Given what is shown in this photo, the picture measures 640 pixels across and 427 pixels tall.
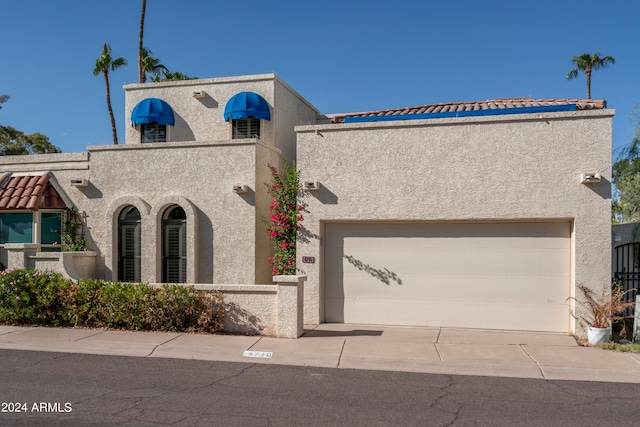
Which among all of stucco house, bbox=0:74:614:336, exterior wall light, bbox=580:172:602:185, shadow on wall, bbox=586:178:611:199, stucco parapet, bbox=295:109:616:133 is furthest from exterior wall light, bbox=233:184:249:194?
shadow on wall, bbox=586:178:611:199

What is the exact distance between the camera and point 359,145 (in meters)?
12.0

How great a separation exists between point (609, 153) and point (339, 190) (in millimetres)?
5512

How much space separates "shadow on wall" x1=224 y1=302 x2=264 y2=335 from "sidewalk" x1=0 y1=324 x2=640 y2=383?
0.27 meters

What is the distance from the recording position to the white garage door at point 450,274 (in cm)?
1127

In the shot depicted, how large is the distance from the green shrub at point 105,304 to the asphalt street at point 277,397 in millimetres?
2086

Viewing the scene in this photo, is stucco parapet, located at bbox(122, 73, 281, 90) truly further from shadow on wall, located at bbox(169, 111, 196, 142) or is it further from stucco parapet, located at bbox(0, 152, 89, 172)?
stucco parapet, located at bbox(0, 152, 89, 172)

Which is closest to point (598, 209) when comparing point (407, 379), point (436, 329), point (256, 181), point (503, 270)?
point (503, 270)

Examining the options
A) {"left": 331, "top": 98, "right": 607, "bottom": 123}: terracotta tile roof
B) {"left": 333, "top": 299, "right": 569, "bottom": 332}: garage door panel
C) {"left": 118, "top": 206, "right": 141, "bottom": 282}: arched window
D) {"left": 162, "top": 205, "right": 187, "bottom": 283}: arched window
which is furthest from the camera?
{"left": 331, "top": 98, "right": 607, "bottom": 123}: terracotta tile roof

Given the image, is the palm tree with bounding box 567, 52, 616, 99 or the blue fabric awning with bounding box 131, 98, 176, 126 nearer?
the blue fabric awning with bounding box 131, 98, 176, 126

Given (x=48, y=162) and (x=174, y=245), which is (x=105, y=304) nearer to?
(x=174, y=245)

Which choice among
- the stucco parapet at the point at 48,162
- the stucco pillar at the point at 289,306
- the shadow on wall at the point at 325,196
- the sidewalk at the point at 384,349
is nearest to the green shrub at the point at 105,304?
the sidewalk at the point at 384,349

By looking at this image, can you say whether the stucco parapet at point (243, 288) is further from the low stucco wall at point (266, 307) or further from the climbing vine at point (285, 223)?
the climbing vine at point (285, 223)

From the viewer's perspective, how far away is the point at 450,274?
11711mm

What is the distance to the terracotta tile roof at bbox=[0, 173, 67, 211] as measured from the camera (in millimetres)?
13938
